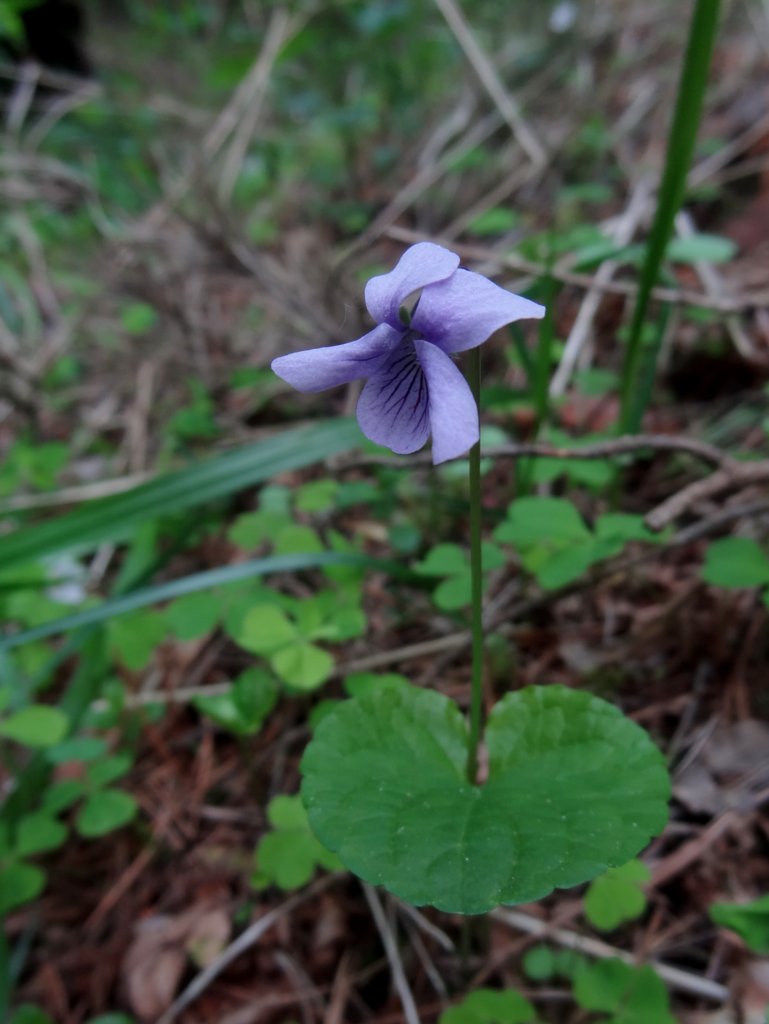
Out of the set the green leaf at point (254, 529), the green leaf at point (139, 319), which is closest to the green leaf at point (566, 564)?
the green leaf at point (254, 529)

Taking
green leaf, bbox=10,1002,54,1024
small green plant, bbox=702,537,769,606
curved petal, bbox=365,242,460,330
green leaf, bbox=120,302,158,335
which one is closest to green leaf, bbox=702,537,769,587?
small green plant, bbox=702,537,769,606

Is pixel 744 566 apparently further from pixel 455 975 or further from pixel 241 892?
pixel 241 892

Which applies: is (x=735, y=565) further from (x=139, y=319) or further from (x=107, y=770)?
(x=139, y=319)

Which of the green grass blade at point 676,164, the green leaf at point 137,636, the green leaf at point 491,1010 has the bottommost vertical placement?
the green leaf at point 491,1010

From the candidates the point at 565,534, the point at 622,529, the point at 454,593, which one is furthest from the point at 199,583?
the point at 622,529

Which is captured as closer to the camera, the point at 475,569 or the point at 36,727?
the point at 475,569

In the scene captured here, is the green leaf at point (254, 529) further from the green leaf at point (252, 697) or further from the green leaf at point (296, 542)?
the green leaf at point (252, 697)
